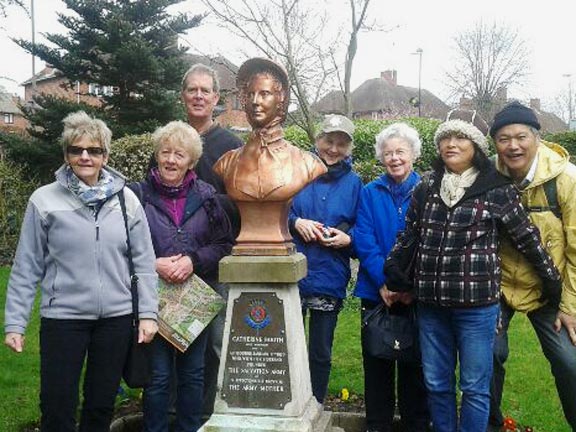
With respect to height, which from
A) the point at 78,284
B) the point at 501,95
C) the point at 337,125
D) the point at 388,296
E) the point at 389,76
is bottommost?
the point at 388,296

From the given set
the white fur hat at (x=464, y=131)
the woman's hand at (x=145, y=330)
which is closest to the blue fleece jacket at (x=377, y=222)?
the white fur hat at (x=464, y=131)

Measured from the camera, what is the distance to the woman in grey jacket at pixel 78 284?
356 cm

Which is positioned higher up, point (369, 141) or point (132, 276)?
point (369, 141)

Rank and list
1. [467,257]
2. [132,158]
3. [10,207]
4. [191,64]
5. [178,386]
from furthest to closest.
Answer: [191,64], [10,207], [132,158], [178,386], [467,257]

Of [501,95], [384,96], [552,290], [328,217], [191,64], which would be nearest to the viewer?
[552,290]

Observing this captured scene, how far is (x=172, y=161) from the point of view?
4.16m

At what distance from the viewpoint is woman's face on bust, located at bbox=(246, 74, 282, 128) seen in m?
4.03

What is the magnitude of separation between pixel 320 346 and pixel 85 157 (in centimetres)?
205

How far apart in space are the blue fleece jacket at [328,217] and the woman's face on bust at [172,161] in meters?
0.87

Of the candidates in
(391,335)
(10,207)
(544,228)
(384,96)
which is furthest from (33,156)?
(384,96)

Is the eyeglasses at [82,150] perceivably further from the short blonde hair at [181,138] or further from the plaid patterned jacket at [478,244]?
the plaid patterned jacket at [478,244]

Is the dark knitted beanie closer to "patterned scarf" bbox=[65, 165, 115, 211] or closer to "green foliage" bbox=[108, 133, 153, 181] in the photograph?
"patterned scarf" bbox=[65, 165, 115, 211]

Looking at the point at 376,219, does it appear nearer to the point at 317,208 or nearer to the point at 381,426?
the point at 317,208

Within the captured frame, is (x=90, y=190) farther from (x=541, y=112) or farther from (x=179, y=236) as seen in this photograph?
(x=541, y=112)
